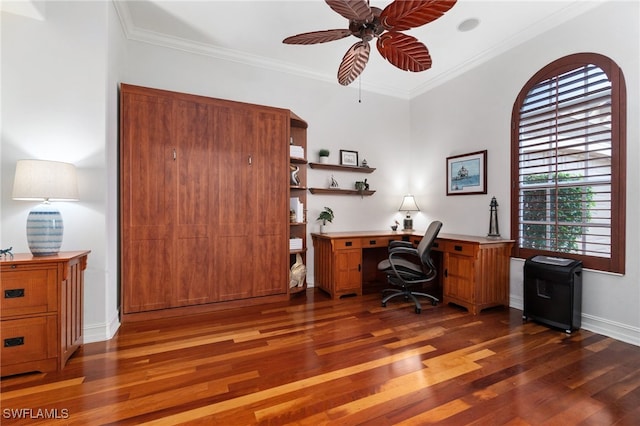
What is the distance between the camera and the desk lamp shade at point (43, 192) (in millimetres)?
1946

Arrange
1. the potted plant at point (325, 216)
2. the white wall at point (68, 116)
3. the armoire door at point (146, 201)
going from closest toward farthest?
the white wall at point (68, 116)
the armoire door at point (146, 201)
the potted plant at point (325, 216)

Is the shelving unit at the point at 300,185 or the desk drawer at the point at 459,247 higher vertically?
the shelving unit at the point at 300,185

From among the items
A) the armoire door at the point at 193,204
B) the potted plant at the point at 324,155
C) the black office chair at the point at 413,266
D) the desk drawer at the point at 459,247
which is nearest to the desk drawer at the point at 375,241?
the black office chair at the point at 413,266

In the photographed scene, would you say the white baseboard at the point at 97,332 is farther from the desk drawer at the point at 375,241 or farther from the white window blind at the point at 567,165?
the white window blind at the point at 567,165

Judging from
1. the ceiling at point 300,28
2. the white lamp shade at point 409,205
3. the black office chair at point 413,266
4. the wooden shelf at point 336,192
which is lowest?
the black office chair at point 413,266

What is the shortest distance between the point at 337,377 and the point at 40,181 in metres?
2.46

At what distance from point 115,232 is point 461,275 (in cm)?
366

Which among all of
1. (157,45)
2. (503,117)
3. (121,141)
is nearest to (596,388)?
(503,117)

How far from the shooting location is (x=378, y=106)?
460 centimetres

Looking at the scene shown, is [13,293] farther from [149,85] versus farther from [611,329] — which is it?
[611,329]

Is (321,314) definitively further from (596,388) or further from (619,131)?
(619,131)

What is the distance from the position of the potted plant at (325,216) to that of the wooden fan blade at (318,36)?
2235 mm

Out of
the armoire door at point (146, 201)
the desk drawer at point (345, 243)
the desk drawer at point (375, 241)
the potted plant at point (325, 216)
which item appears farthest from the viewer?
the potted plant at point (325, 216)

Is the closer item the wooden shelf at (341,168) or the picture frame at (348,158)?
the wooden shelf at (341,168)
